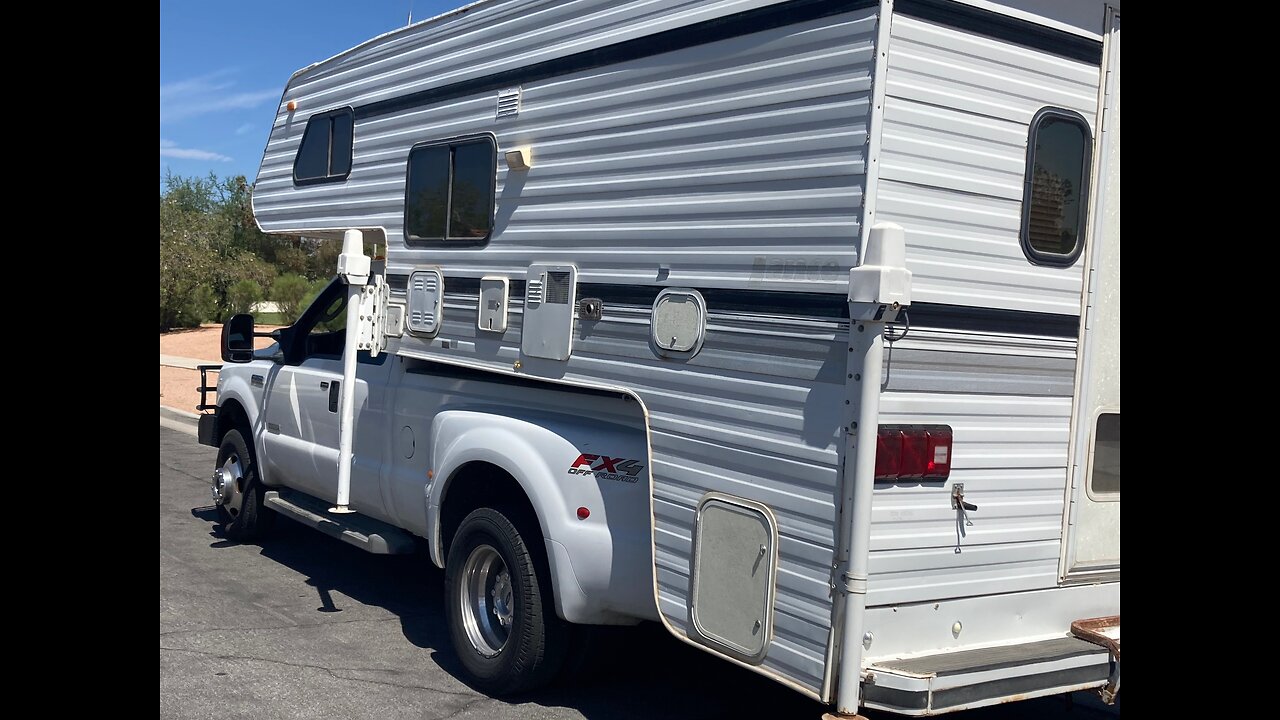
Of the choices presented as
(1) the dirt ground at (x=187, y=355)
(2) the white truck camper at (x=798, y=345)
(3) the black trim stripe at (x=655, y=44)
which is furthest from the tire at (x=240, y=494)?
(1) the dirt ground at (x=187, y=355)

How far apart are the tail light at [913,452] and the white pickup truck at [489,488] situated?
45.6 inches

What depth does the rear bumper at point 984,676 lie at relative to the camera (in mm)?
3496

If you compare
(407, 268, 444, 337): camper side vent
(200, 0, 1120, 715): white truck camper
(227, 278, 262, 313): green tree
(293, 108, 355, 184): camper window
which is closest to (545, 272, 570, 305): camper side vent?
(200, 0, 1120, 715): white truck camper

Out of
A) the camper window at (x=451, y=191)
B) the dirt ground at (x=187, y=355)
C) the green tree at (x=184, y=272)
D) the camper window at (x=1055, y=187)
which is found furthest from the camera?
the green tree at (x=184, y=272)

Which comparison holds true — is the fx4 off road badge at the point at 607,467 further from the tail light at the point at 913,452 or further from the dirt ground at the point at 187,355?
the dirt ground at the point at 187,355

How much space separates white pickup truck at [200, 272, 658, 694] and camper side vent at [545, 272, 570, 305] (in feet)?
1.34

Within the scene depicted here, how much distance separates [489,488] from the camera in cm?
521

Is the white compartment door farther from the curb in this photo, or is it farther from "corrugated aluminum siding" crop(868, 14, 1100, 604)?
the curb

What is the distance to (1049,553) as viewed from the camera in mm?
4121

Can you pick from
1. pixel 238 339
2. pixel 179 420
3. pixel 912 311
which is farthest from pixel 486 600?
pixel 179 420

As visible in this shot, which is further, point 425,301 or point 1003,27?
point 425,301

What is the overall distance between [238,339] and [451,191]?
256 cm

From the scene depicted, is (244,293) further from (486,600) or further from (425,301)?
(486,600)
